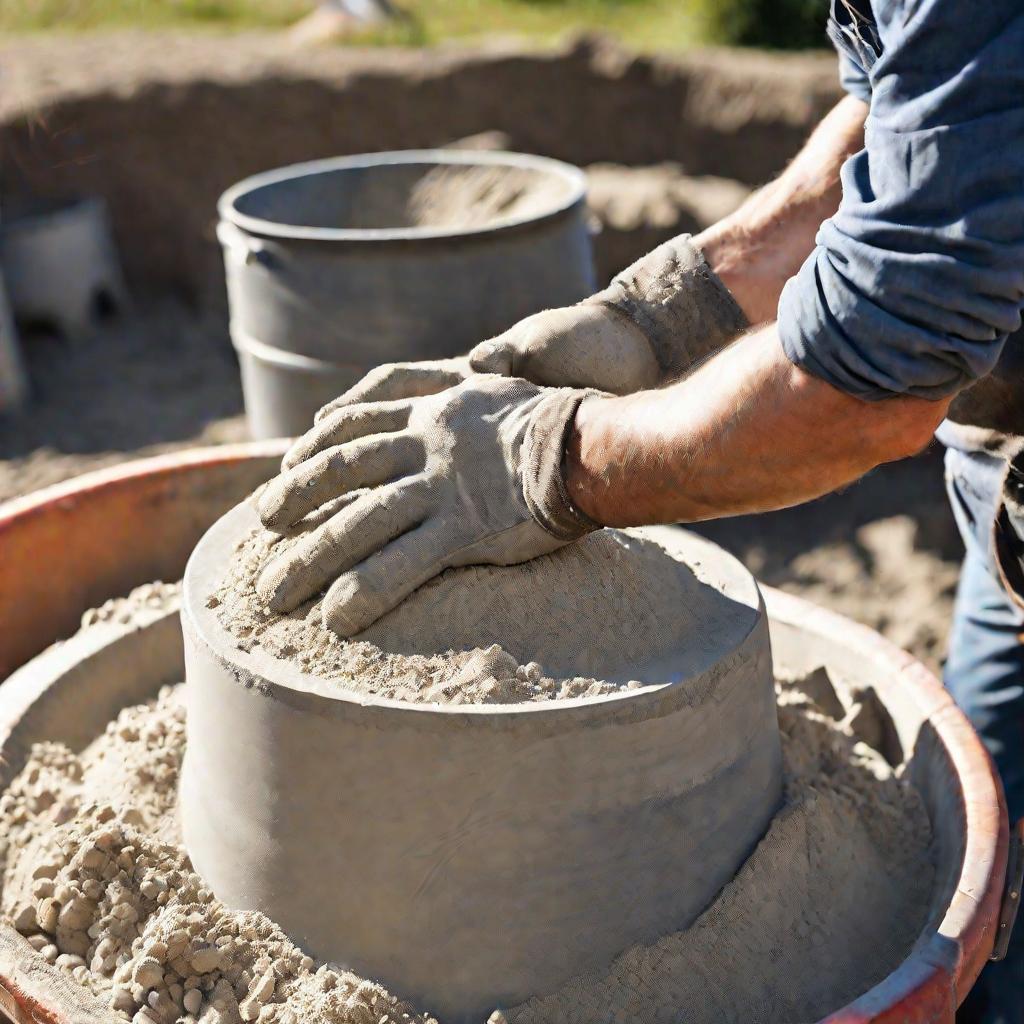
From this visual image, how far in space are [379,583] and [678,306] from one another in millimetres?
779

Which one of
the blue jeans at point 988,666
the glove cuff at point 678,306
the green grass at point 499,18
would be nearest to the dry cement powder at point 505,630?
the glove cuff at point 678,306

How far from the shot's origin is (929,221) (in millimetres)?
1296

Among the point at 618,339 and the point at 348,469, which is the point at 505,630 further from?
the point at 618,339

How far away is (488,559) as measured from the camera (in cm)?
168

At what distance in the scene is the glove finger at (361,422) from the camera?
69.5 inches

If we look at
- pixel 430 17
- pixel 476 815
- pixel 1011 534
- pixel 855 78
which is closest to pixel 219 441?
pixel 855 78

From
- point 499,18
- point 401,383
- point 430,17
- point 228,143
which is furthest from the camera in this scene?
point 499,18

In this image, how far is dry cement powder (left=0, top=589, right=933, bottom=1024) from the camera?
1561mm

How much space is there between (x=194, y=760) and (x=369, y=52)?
6.53 m

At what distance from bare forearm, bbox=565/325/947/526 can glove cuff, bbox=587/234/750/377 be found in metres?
0.46

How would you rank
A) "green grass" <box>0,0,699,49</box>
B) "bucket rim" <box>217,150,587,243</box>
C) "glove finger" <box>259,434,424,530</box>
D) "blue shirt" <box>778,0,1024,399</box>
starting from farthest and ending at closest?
"green grass" <box>0,0,699,49</box>, "bucket rim" <box>217,150,587,243</box>, "glove finger" <box>259,434,424,530</box>, "blue shirt" <box>778,0,1024,399</box>

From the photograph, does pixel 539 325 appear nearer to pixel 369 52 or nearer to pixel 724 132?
pixel 724 132

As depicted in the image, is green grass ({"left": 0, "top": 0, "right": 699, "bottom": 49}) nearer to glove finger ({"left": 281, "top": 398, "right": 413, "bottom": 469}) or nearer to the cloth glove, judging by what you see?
the cloth glove

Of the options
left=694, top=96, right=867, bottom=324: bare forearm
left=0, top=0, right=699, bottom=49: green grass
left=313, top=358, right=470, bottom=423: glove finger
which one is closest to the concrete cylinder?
left=313, top=358, right=470, bottom=423: glove finger
